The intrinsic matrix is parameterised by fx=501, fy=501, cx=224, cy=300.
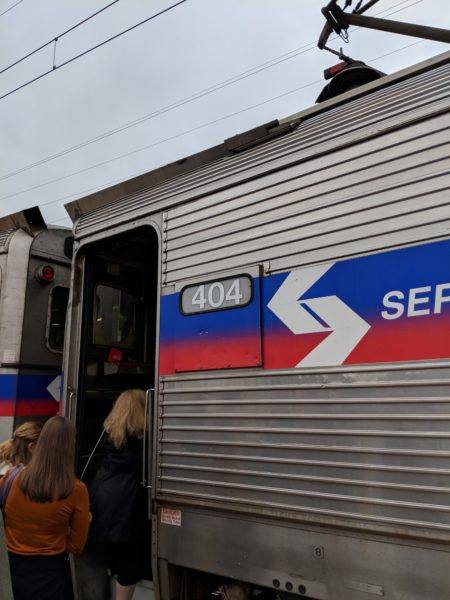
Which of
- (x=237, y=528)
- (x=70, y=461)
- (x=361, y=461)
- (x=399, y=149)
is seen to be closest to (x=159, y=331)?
(x=70, y=461)

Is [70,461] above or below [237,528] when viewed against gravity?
above

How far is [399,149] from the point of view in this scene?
227cm

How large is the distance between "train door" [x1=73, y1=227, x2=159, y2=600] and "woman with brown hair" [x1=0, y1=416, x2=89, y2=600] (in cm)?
66

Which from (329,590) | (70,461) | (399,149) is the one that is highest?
(399,149)

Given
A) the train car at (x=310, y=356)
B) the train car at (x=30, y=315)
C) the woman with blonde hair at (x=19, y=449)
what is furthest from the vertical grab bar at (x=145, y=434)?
the train car at (x=30, y=315)

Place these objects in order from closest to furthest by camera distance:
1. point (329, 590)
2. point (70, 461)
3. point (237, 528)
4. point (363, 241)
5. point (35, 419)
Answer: point (329, 590) → point (363, 241) → point (237, 528) → point (70, 461) → point (35, 419)

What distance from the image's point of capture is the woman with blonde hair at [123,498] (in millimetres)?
3018

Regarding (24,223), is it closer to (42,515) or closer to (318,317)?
(42,515)

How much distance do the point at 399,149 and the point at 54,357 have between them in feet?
11.3

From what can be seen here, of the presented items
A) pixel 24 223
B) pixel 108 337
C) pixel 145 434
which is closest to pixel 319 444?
pixel 145 434

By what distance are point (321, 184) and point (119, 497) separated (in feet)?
7.14

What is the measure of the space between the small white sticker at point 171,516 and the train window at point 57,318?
2204 mm

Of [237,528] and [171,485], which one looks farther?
[171,485]

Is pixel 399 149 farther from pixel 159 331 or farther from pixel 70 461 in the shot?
pixel 70 461
